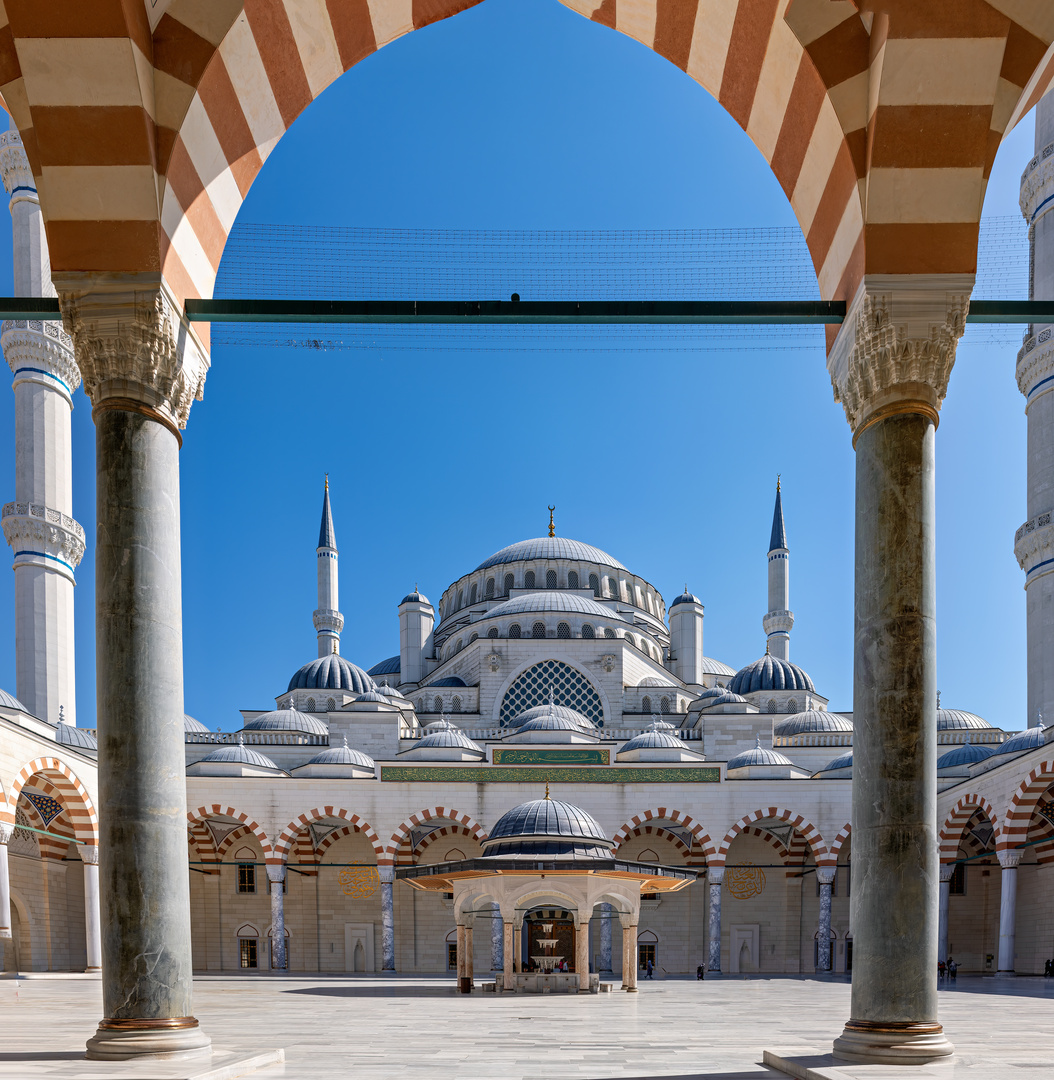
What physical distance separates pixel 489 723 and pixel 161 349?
2592cm

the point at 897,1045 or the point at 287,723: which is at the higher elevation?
the point at 897,1045

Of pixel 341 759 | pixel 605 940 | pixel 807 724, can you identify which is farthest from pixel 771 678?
pixel 341 759

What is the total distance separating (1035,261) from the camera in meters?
23.5

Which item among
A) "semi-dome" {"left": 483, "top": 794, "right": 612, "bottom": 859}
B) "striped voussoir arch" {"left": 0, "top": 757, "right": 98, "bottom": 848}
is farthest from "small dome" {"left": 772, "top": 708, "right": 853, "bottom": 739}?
"striped voussoir arch" {"left": 0, "top": 757, "right": 98, "bottom": 848}

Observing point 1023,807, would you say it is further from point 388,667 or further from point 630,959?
point 388,667

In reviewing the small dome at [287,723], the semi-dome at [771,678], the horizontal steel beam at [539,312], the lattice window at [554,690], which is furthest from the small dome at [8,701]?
the semi-dome at [771,678]

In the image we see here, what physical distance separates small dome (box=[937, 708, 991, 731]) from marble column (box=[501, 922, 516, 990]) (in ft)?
56.1

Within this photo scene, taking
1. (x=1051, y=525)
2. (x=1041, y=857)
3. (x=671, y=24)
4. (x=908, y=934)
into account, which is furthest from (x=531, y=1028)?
(x=1051, y=525)

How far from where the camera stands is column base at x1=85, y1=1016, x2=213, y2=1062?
426 cm

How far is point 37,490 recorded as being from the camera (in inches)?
882

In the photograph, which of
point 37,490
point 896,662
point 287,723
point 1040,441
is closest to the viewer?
point 896,662

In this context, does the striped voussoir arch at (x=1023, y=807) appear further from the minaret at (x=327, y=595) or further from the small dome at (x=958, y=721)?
the minaret at (x=327, y=595)

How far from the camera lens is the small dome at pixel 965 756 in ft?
79.4

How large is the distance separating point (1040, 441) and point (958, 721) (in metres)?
8.31
